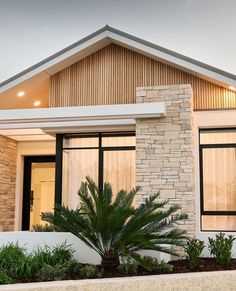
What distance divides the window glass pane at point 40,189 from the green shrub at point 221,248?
24.1 feet

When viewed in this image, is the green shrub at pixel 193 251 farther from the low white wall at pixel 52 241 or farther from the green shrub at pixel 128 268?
the low white wall at pixel 52 241

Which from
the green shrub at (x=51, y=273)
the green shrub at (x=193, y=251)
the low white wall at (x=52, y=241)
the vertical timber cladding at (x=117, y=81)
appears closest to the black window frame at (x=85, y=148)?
the vertical timber cladding at (x=117, y=81)

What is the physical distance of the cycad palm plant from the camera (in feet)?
29.1

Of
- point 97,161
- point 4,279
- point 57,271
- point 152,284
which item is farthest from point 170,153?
point 4,279

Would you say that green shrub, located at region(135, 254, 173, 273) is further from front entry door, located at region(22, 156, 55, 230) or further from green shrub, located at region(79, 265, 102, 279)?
front entry door, located at region(22, 156, 55, 230)

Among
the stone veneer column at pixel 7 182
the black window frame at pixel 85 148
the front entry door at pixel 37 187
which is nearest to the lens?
the black window frame at pixel 85 148

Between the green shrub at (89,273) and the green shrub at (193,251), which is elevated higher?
the green shrub at (193,251)

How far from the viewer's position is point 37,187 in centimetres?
1688

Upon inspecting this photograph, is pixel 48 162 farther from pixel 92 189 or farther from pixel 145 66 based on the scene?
pixel 92 189

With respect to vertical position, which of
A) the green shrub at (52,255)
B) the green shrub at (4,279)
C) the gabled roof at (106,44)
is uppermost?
the gabled roof at (106,44)

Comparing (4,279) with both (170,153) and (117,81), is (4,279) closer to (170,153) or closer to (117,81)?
(170,153)

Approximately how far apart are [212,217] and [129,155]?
2882mm

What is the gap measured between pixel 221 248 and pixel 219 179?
8.77 feet

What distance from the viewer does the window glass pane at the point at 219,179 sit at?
12742 mm
